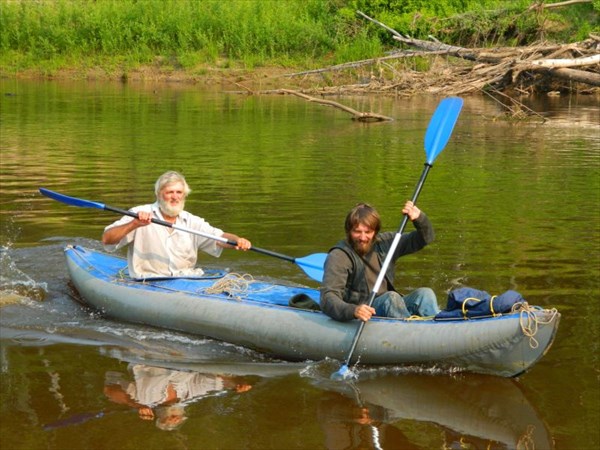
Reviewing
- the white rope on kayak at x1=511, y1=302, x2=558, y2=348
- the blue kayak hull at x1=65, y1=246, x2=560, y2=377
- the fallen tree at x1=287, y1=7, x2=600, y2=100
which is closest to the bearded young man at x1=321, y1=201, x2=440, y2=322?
the blue kayak hull at x1=65, y1=246, x2=560, y2=377

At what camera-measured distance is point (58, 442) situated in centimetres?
509

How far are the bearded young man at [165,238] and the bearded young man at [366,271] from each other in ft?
3.79

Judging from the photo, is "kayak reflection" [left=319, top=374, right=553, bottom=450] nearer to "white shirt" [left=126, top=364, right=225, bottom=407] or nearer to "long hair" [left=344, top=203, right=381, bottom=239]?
"white shirt" [left=126, top=364, right=225, bottom=407]

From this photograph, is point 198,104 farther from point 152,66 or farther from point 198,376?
point 198,376

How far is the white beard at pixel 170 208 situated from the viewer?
7254mm

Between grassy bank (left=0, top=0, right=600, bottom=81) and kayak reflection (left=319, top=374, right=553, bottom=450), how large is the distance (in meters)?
21.1

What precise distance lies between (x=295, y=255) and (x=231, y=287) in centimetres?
200

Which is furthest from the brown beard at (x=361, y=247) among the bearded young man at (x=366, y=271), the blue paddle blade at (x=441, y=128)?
the blue paddle blade at (x=441, y=128)

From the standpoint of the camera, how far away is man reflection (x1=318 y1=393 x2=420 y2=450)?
203 inches

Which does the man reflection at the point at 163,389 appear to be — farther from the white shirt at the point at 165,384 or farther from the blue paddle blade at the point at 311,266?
the blue paddle blade at the point at 311,266

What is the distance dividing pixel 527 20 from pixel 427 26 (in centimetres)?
246

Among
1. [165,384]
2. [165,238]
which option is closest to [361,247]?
[165,384]

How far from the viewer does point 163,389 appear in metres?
5.91

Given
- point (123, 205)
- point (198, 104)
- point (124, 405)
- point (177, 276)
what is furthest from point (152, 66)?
point (124, 405)
